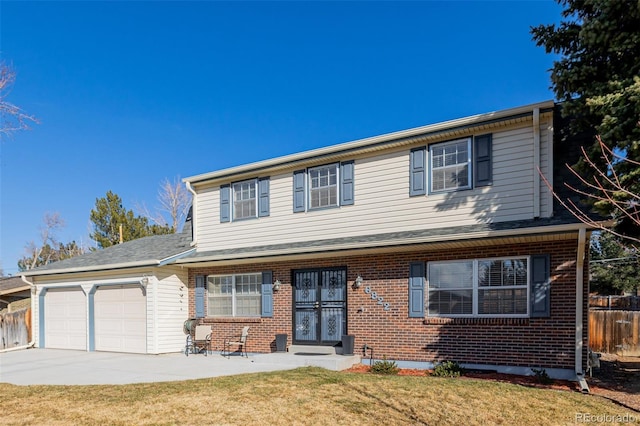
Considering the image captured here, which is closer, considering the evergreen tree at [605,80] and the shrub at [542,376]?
the evergreen tree at [605,80]

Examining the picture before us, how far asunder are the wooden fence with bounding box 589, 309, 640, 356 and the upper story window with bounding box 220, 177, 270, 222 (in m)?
10.6

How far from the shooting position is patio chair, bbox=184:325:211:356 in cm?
1343

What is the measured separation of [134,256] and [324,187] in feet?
23.3

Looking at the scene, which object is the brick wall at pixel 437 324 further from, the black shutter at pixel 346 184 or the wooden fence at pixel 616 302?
the wooden fence at pixel 616 302

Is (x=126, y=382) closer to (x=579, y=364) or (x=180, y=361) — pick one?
(x=180, y=361)

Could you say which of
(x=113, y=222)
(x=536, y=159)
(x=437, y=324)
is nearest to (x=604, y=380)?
(x=437, y=324)

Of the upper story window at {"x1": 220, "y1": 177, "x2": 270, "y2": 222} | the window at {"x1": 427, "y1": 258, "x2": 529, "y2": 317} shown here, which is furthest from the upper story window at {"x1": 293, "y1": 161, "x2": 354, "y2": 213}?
the window at {"x1": 427, "y1": 258, "x2": 529, "y2": 317}

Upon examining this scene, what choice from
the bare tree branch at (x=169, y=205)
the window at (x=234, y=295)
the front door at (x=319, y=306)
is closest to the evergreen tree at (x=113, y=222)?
the bare tree branch at (x=169, y=205)

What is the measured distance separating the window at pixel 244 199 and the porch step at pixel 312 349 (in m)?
4.01

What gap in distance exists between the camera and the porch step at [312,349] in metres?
11.6

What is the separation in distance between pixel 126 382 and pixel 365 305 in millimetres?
5512

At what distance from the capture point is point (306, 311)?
40.1 ft

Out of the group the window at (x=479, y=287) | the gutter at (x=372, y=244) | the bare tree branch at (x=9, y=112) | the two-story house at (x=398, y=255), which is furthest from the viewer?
the bare tree branch at (x=9, y=112)

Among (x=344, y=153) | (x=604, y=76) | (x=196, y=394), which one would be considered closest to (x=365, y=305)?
(x=344, y=153)
